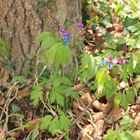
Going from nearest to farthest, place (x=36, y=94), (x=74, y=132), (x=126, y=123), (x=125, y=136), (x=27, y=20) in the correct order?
1. (x=125, y=136)
2. (x=126, y=123)
3. (x=36, y=94)
4. (x=74, y=132)
5. (x=27, y=20)

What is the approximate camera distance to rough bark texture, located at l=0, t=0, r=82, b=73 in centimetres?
234

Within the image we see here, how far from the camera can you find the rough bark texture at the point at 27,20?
2340 millimetres

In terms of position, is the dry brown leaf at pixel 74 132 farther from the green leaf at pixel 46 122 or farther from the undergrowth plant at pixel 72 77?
the green leaf at pixel 46 122

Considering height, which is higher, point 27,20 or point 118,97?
point 27,20

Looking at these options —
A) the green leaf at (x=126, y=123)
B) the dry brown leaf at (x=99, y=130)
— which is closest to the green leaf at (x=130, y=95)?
the green leaf at (x=126, y=123)

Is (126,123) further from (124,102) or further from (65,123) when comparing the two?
(65,123)

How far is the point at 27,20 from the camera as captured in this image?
7.78 feet

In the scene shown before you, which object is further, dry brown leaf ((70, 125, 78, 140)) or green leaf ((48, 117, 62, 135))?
dry brown leaf ((70, 125, 78, 140))

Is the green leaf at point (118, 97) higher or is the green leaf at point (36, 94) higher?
the green leaf at point (36, 94)

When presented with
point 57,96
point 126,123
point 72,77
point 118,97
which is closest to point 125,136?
point 126,123

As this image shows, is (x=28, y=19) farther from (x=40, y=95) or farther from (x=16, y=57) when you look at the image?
(x=40, y=95)

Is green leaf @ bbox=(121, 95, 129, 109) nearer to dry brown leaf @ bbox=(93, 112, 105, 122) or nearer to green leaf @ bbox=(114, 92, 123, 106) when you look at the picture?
green leaf @ bbox=(114, 92, 123, 106)

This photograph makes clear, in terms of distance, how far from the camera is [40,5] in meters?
2.32

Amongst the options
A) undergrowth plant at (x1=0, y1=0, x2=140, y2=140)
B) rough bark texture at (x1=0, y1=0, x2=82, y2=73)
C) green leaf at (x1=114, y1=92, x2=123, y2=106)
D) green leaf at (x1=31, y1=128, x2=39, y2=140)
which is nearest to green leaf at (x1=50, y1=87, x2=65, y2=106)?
undergrowth plant at (x1=0, y1=0, x2=140, y2=140)
